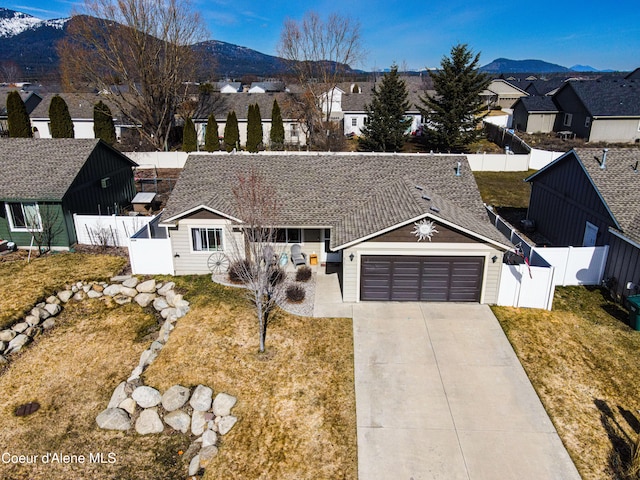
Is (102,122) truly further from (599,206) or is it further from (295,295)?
(599,206)

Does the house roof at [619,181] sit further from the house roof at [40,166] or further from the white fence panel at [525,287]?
the house roof at [40,166]

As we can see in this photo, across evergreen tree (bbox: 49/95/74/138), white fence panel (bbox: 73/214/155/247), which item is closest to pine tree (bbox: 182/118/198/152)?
evergreen tree (bbox: 49/95/74/138)

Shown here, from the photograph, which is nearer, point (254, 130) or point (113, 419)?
point (113, 419)

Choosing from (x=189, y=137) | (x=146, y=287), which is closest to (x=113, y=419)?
(x=146, y=287)

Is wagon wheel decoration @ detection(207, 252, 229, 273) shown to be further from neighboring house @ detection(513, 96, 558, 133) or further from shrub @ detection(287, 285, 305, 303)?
neighboring house @ detection(513, 96, 558, 133)

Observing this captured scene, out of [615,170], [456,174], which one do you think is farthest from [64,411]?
[615,170]

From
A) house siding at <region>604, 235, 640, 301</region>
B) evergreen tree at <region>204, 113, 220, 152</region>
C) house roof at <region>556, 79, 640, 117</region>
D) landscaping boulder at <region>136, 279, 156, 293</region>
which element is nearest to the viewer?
house siding at <region>604, 235, 640, 301</region>
